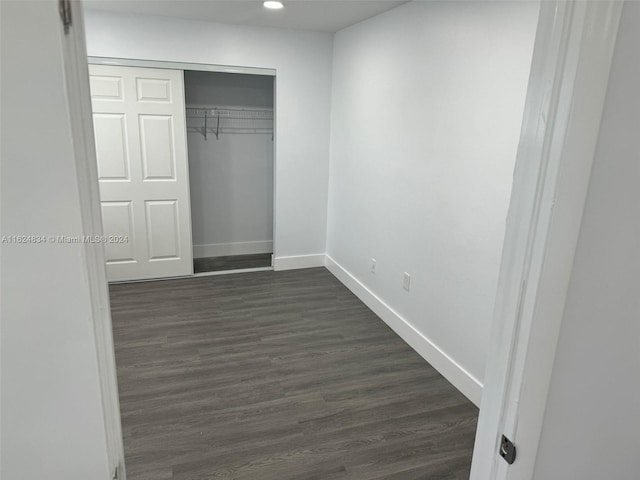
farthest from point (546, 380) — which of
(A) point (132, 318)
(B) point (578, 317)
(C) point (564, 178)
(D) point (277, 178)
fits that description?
(D) point (277, 178)

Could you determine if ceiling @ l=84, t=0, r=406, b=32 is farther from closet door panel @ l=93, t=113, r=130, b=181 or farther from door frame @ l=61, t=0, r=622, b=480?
door frame @ l=61, t=0, r=622, b=480

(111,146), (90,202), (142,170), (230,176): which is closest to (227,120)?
(230,176)

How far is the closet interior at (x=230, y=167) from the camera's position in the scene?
4812mm

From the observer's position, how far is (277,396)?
Answer: 103 inches

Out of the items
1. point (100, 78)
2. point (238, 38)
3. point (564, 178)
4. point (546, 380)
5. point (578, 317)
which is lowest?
point (546, 380)

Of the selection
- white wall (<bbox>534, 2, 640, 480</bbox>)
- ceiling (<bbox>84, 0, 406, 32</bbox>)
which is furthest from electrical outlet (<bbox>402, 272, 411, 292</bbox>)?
white wall (<bbox>534, 2, 640, 480</bbox>)

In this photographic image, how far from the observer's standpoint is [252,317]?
144 inches

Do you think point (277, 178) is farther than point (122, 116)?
Yes

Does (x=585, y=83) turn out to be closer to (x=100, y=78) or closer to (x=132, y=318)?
(x=132, y=318)

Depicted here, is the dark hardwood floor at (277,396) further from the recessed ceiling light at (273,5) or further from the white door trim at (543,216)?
the recessed ceiling light at (273,5)

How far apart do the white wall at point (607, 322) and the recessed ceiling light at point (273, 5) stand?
2898 mm

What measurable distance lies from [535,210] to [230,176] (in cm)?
452

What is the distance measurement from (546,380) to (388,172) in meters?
2.64

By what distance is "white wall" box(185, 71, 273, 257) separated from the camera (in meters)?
4.82
